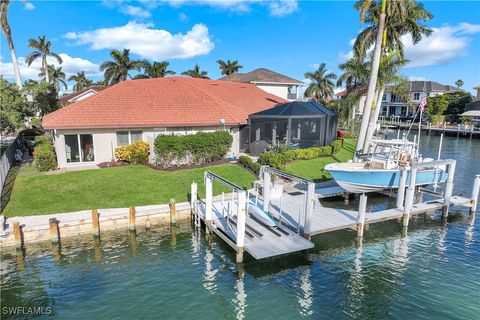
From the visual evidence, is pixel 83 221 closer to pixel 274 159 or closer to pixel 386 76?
pixel 274 159

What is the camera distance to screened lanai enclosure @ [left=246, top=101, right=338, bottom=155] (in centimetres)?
2703

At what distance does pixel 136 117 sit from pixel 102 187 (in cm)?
719

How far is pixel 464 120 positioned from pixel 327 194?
7074cm

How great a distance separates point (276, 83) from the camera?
45375 millimetres

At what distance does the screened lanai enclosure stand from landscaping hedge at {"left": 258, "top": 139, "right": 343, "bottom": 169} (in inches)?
48.5

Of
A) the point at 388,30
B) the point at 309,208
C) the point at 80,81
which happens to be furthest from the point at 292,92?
the point at 80,81

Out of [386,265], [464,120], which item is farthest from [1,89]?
[464,120]

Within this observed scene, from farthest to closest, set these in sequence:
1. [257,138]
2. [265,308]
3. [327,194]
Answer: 1. [257,138]
2. [327,194]
3. [265,308]

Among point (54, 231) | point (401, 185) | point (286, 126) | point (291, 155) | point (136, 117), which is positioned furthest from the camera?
point (286, 126)

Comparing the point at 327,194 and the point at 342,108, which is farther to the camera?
the point at 342,108

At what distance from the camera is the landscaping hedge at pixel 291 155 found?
78.7 feet

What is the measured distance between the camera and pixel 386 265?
1321 centimetres

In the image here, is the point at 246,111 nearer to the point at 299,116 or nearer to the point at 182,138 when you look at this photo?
the point at 299,116

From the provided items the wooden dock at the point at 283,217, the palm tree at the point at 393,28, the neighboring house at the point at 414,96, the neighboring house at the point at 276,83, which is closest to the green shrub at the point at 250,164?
the wooden dock at the point at 283,217
